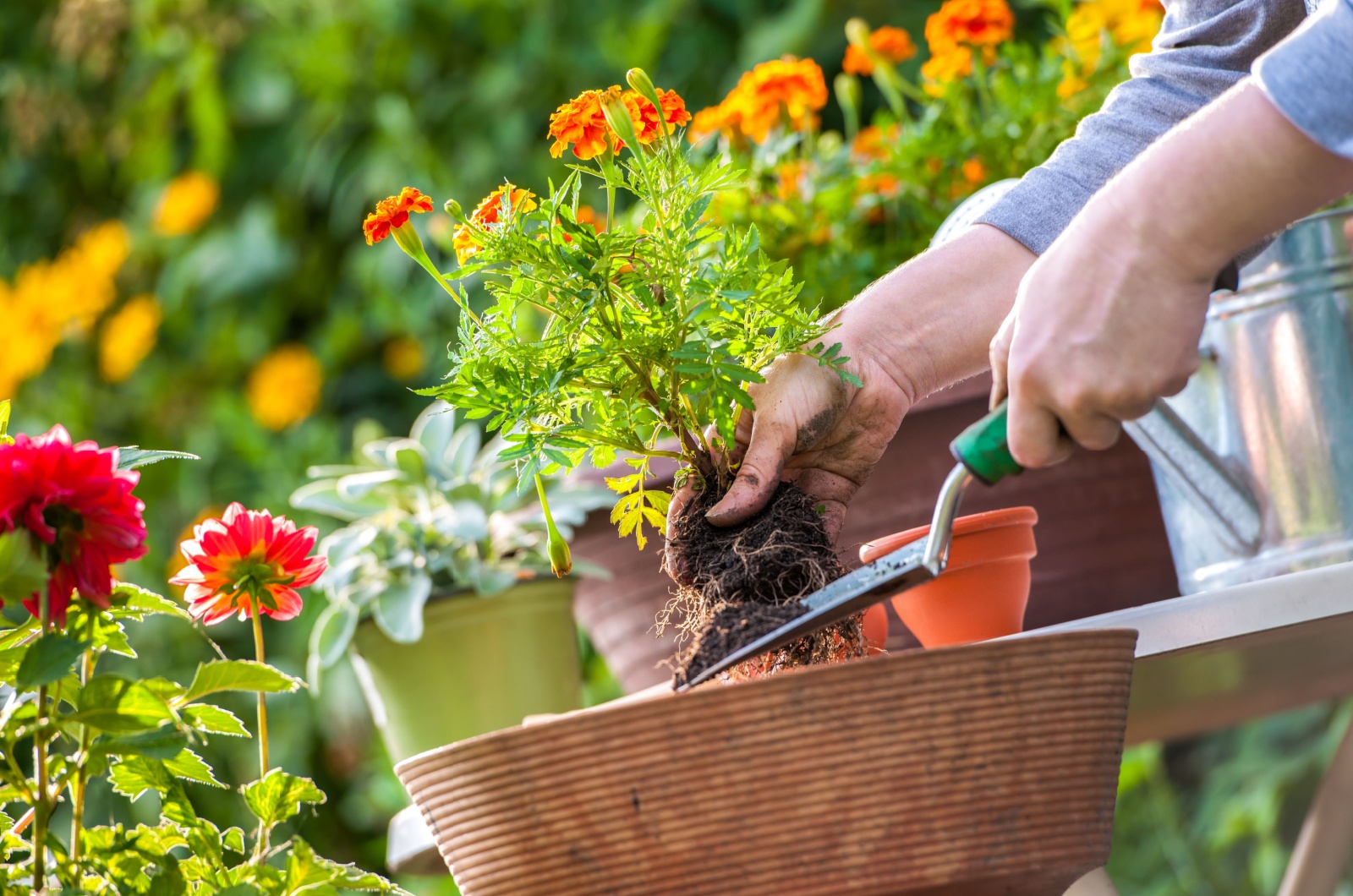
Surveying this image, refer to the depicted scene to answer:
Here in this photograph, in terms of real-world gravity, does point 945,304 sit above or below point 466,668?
above

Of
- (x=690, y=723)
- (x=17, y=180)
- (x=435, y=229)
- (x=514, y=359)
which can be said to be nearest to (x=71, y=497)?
(x=514, y=359)

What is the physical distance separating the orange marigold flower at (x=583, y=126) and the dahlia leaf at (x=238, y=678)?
12.7 inches

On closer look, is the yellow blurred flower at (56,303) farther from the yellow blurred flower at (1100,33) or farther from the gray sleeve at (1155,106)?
the gray sleeve at (1155,106)

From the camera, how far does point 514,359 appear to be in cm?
69

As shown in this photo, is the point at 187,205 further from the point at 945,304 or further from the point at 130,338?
the point at 945,304

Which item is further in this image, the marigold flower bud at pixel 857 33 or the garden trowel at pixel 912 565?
the marigold flower bud at pixel 857 33

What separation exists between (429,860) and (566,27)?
1722 millimetres

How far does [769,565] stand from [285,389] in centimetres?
201

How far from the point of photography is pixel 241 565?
761mm

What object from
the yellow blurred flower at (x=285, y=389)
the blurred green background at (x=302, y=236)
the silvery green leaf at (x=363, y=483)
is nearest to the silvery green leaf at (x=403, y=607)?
the silvery green leaf at (x=363, y=483)

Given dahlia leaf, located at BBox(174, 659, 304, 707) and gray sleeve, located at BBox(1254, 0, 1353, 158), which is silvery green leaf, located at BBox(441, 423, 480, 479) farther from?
gray sleeve, located at BBox(1254, 0, 1353, 158)

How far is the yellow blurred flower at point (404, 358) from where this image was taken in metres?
2.48

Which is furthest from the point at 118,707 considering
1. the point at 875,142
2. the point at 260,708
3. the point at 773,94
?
the point at 875,142

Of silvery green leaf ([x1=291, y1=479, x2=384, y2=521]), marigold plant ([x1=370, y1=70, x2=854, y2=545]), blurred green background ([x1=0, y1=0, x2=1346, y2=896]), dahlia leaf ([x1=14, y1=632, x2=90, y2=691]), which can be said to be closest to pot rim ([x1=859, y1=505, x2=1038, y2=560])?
marigold plant ([x1=370, y1=70, x2=854, y2=545])
